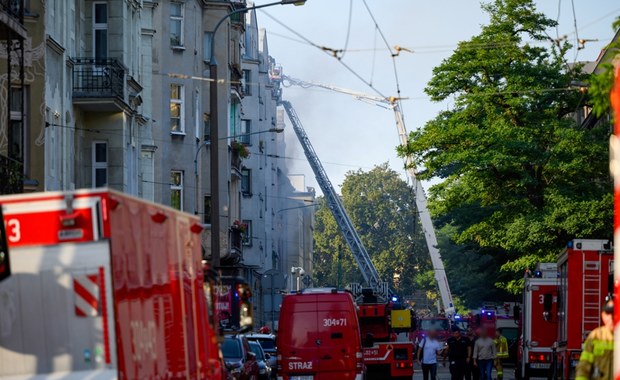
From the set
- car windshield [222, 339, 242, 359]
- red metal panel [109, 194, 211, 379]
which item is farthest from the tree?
car windshield [222, 339, 242, 359]

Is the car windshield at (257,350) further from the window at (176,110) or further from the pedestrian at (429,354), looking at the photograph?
the window at (176,110)

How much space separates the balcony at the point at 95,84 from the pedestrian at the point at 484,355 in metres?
10.4

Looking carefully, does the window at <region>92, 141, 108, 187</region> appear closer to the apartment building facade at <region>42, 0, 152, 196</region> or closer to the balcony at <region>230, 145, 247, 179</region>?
the apartment building facade at <region>42, 0, 152, 196</region>

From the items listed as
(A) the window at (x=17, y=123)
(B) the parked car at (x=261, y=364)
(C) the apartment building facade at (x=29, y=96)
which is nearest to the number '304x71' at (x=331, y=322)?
(B) the parked car at (x=261, y=364)

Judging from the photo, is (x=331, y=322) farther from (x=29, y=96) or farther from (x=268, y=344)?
(x=268, y=344)

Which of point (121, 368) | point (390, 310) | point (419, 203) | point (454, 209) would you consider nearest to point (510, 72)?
point (454, 209)

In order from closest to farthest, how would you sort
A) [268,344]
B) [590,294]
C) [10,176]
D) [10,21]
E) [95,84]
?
1. [10,21]
2. [10,176]
3. [590,294]
4. [95,84]
5. [268,344]

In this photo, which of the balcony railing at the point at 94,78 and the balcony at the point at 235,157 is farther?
the balcony at the point at 235,157

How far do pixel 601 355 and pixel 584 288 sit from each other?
45.0 ft

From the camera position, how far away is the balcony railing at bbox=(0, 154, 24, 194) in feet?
79.0

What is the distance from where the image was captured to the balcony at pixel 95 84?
112 ft

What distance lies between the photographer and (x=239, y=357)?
1121 inches

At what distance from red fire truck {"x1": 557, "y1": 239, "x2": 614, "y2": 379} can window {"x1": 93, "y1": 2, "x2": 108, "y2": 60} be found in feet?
46.8

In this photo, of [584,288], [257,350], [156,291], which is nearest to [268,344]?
[257,350]
